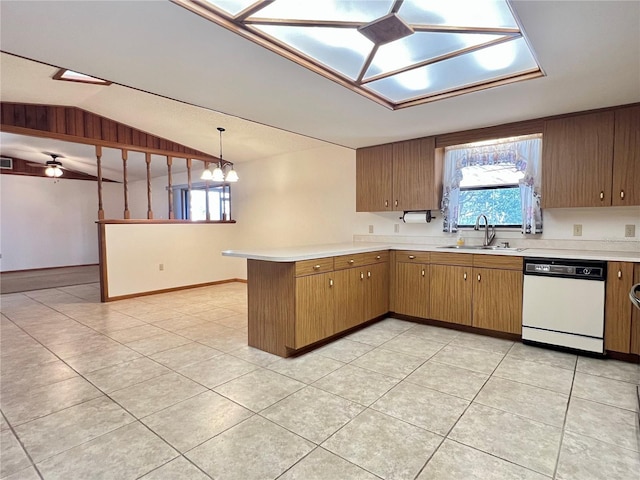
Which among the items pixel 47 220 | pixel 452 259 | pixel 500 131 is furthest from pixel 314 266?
pixel 47 220

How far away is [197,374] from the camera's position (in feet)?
8.91

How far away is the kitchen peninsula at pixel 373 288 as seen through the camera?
302cm

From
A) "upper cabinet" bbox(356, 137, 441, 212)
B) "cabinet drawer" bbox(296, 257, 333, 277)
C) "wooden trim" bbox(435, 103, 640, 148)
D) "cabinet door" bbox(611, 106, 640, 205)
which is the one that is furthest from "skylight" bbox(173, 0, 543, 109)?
"cabinet drawer" bbox(296, 257, 333, 277)

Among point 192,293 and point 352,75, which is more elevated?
point 352,75

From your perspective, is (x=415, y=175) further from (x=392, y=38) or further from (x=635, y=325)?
(x=635, y=325)

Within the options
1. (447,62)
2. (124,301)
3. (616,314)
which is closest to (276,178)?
(124,301)

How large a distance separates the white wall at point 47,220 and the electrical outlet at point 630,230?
37.2ft

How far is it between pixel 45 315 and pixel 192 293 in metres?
2.00

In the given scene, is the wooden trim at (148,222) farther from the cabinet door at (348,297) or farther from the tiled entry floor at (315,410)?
the cabinet door at (348,297)

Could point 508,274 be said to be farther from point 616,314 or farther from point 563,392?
point 563,392

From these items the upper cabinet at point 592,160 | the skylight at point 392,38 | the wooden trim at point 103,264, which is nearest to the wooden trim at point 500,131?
the upper cabinet at point 592,160

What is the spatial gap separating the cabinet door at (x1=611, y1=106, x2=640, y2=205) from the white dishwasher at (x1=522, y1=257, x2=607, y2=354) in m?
0.66

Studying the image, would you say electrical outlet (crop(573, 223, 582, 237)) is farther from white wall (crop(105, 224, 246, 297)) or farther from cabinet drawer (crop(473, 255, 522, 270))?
white wall (crop(105, 224, 246, 297))

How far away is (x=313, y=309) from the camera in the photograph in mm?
3141
